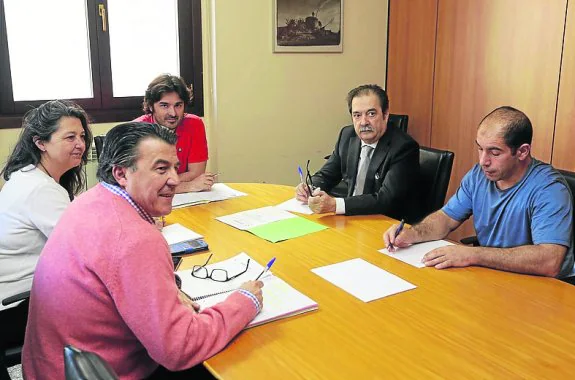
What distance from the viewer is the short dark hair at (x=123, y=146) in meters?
1.33

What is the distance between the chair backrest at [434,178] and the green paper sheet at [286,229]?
64cm

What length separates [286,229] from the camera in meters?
2.21

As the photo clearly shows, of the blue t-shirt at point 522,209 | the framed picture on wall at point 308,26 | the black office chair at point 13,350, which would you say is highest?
the framed picture on wall at point 308,26

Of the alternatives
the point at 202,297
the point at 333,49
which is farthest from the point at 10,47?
the point at 202,297

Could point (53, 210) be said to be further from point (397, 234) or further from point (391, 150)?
point (391, 150)

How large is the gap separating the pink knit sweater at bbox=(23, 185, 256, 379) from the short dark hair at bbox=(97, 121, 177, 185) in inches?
1.9

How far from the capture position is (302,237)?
2117 mm

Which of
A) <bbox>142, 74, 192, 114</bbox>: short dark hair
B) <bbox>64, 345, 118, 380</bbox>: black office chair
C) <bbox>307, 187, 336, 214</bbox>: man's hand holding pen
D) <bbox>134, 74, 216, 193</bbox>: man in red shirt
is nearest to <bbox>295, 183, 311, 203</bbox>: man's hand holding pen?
<bbox>307, 187, 336, 214</bbox>: man's hand holding pen

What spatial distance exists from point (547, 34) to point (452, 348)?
8.76 feet

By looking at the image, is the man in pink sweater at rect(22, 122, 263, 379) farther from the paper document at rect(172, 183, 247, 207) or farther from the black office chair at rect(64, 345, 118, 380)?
the paper document at rect(172, 183, 247, 207)

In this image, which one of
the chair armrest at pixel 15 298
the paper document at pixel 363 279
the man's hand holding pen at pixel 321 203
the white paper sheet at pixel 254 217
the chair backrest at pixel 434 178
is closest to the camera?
the paper document at pixel 363 279

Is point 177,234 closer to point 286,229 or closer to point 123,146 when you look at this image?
point 286,229

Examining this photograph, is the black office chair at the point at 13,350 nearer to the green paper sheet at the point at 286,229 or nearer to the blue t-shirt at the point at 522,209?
the green paper sheet at the point at 286,229

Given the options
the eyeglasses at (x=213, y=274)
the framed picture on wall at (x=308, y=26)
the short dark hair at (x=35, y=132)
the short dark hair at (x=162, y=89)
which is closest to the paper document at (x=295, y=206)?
the eyeglasses at (x=213, y=274)
